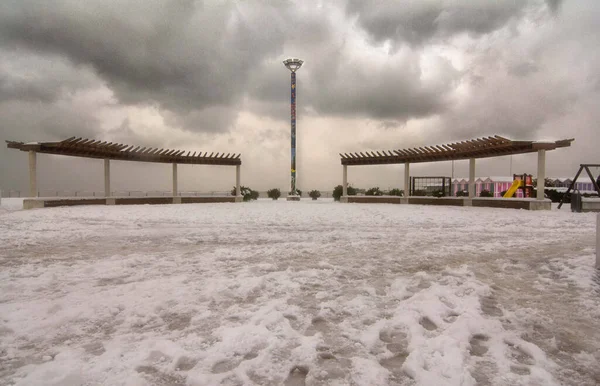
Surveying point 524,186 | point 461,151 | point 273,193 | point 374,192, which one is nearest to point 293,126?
point 273,193

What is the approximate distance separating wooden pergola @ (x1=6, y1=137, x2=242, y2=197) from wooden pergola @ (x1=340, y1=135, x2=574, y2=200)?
10308 mm

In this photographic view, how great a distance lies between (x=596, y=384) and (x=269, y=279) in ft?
10.1

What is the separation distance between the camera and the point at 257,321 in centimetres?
285

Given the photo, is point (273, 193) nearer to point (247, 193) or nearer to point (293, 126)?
point (247, 193)

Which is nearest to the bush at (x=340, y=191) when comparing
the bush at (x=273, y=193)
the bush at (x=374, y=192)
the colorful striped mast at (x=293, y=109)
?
the bush at (x=374, y=192)

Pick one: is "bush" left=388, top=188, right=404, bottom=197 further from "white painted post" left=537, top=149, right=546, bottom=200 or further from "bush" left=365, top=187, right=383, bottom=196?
"white painted post" left=537, top=149, right=546, bottom=200

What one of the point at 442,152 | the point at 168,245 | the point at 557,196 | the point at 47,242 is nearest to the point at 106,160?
the point at 47,242

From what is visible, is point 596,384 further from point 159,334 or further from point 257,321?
point 159,334

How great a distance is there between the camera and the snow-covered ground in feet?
6.98

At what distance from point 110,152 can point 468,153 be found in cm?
2278

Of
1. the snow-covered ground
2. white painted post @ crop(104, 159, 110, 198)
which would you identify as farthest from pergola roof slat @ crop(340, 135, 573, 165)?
white painted post @ crop(104, 159, 110, 198)

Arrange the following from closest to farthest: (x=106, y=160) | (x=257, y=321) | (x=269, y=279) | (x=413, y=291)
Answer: (x=257, y=321) < (x=413, y=291) < (x=269, y=279) < (x=106, y=160)

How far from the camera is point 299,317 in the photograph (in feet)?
9.66

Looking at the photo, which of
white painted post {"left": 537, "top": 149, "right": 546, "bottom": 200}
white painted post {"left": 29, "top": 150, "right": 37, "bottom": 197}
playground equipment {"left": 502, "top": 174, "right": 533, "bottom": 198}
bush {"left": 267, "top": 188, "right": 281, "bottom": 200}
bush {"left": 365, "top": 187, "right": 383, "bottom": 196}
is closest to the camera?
white painted post {"left": 537, "top": 149, "right": 546, "bottom": 200}
